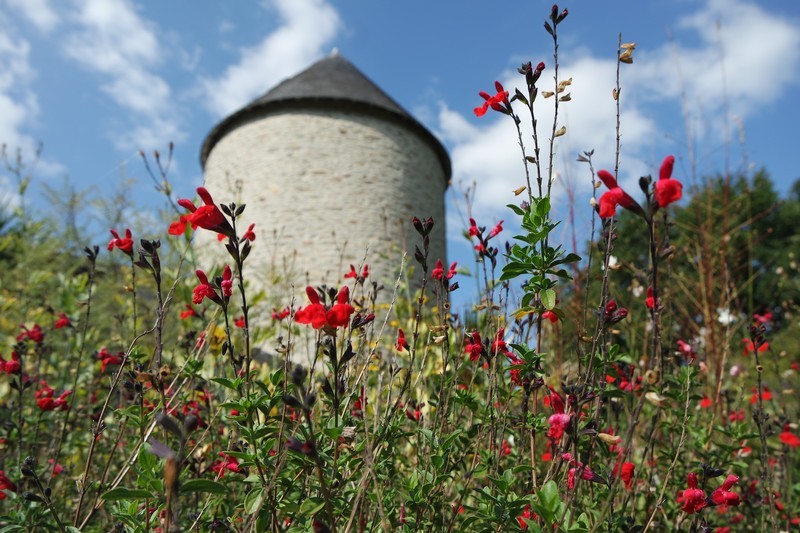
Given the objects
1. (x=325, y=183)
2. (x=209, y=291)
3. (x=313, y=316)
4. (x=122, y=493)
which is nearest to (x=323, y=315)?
(x=313, y=316)

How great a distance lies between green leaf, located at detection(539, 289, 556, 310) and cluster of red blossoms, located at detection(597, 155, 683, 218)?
365 mm

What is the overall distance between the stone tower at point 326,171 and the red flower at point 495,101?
8.16 m

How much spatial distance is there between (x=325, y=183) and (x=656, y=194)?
10.3 metres

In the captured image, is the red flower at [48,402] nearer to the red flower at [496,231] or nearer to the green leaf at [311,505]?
the green leaf at [311,505]

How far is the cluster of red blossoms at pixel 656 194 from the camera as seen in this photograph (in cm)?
90

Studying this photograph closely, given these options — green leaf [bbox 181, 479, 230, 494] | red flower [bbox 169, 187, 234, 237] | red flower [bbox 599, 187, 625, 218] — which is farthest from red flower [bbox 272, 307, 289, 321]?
red flower [bbox 599, 187, 625, 218]

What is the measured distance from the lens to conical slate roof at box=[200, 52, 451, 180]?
11680 millimetres

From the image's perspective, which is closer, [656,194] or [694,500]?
[656,194]

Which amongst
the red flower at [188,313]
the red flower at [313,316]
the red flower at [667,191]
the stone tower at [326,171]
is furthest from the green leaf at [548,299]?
the stone tower at [326,171]

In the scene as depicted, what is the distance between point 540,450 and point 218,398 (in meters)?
1.77

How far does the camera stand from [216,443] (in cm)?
217

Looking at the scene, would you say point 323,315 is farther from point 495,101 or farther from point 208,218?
point 495,101

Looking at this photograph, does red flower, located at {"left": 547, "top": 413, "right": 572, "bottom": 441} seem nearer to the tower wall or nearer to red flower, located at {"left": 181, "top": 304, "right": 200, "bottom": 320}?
red flower, located at {"left": 181, "top": 304, "right": 200, "bottom": 320}

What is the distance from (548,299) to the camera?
1.33 m
